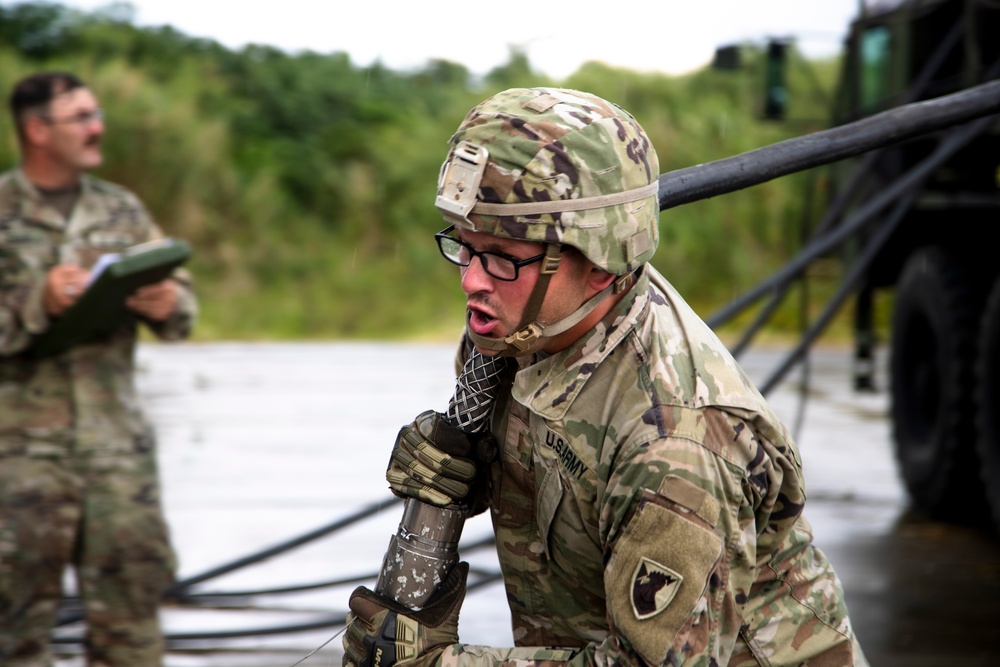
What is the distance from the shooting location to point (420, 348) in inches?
589

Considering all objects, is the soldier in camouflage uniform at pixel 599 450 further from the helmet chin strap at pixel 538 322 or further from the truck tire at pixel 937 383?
the truck tire at pixel 937 383

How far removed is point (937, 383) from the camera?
6734 millimetres

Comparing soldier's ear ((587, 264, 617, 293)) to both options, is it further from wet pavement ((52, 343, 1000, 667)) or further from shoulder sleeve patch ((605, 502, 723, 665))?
wet pavement ((52, 343, 1000, 667))

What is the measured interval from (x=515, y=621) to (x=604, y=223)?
70 cm

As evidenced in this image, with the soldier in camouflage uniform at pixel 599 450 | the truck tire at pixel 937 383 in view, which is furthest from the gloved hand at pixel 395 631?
the truck tire at pixel 937 383

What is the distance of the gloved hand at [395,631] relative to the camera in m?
1.87

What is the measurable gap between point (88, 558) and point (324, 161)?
1880 centimetres

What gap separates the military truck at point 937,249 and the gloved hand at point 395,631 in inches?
143

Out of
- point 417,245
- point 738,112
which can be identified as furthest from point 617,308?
point 738,112

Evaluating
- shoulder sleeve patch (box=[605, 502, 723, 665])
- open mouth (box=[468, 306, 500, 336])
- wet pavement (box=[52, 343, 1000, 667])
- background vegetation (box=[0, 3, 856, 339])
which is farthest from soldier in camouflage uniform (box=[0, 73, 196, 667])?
background vegetation (box=[0, 3, 856, 339])

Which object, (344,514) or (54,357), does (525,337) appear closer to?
(54,357)

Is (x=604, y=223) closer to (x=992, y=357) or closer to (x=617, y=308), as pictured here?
(x=617, y=308)

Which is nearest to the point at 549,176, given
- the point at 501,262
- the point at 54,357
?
Result: the point at 501,262

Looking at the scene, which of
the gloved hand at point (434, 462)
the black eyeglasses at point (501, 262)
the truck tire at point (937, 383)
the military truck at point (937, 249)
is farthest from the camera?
the truck tire at point (937, 383)
